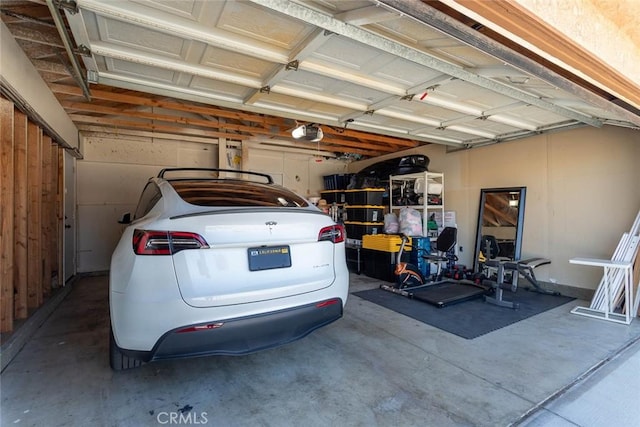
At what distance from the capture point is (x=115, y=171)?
6086 mm

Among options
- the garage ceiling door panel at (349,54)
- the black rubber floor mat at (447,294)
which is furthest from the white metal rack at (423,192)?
the garage ceiling door panel at (349,54)

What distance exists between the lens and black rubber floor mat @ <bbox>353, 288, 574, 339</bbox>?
10.5 feet

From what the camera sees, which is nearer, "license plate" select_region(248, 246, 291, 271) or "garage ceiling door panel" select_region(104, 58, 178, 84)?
"license plate" select_region(248, 246, 291, 271)

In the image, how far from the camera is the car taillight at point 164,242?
1.63 meters

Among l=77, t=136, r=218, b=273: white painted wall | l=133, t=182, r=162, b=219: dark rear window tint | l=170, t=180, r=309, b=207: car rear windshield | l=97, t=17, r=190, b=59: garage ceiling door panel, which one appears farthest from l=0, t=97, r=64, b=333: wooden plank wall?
l=77, t=136, r=218, b=273: white painted wall

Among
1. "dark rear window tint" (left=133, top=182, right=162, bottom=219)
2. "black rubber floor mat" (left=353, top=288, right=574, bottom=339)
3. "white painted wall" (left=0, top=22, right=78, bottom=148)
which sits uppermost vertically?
"white painted wall" (left=0, top=22, right=78, bottom=148)

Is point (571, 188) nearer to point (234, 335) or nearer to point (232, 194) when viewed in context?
point (232, 194)

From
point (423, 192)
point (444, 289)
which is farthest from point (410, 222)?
point (444, 289)

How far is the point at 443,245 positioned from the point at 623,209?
225 centimetres

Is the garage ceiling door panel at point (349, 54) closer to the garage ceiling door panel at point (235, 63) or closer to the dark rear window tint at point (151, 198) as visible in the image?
the garage ceiling door panel at point (235, 63)

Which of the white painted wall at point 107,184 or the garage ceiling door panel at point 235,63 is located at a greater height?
the garage ceiling door panel at point 235,63

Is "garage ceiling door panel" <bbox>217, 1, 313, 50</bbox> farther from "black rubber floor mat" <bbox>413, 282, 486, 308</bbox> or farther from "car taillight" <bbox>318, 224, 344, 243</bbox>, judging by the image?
"black rubber floor mat" <bbox>413, 282, 486, 308</bbox>

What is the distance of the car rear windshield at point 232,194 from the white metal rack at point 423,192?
401 centimetres

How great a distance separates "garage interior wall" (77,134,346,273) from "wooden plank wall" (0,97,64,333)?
1.92 metres
